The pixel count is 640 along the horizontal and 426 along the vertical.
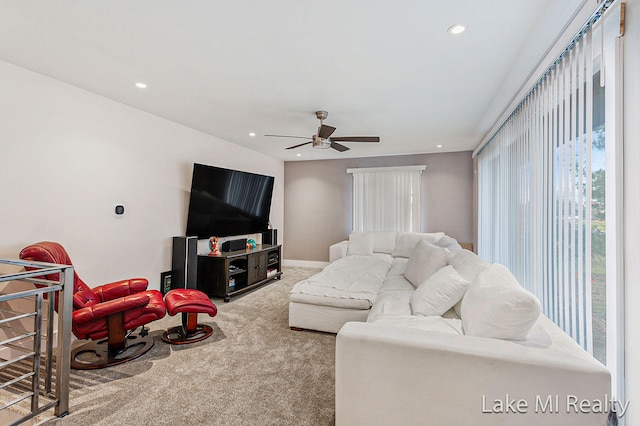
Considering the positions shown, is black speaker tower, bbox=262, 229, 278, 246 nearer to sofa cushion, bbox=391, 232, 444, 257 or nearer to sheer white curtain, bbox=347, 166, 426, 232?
sheer white curtain, bbox=347, 166, 426, 232

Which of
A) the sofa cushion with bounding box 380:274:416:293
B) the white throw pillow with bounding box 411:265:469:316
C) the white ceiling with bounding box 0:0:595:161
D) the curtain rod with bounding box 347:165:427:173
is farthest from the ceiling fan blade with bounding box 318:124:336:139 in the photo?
the curtain rod with bounding box 347:165:427:173

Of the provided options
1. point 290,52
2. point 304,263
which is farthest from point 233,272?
point 290,52

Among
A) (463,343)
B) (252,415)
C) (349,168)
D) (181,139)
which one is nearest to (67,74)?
(181,139)

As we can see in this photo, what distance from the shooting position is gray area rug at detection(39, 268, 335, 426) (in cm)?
178

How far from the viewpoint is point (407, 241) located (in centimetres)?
535

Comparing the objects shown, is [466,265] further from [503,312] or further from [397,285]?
[503,312]

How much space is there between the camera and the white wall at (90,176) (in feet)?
8.11

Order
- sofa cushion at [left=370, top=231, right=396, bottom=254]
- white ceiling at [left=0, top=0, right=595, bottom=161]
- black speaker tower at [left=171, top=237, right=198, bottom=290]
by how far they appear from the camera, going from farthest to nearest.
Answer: sofa cushion at [left=370, top=231, right=396, bottom=254]
black speaker tower at [left=171, top=237, right=198, bottom=290]
white ceiling at [left=0, top=0, right=595, bottom=161]

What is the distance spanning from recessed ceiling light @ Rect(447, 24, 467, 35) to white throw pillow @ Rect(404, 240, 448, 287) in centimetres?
201

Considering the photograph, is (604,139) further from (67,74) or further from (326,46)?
(67,74)

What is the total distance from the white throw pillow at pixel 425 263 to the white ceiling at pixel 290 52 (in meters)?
1.66

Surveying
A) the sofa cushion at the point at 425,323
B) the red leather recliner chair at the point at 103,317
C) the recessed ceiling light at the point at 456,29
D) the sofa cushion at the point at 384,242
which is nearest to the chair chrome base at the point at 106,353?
the red leather recliner chair at the point at 103,317

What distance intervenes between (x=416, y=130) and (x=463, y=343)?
355 cm

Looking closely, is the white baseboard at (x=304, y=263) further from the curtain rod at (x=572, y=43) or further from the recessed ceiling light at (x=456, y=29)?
the recessed ceiling light at (x=456, y=29)
